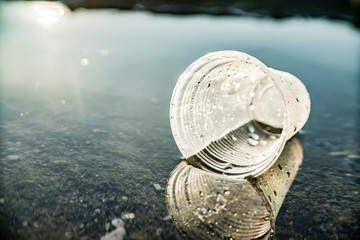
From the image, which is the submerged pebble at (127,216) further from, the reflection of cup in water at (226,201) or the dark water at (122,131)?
the reflection of cup in water at (226,201)

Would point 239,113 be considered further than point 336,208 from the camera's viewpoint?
Yes

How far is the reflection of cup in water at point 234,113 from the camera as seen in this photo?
1.95 metres

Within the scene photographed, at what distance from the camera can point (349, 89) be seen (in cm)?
369

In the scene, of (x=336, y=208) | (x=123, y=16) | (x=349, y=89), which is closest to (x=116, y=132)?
(x=336, y=208)

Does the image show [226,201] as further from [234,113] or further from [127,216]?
[234,113]

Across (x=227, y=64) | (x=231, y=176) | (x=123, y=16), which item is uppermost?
(x=227, y=64)

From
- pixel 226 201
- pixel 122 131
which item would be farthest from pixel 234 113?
pixel 226 201

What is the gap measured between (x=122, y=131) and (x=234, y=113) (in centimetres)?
94

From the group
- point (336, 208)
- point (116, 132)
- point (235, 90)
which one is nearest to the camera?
point (336, 208)

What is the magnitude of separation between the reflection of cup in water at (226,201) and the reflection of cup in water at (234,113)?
98 millimetres

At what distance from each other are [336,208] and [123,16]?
6.42 metres

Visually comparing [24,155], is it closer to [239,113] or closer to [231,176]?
[231,176]

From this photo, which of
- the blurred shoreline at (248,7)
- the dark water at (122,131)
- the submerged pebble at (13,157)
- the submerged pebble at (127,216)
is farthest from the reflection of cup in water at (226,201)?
the blurred shoreline at (248,7)

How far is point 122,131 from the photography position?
8.13ft
